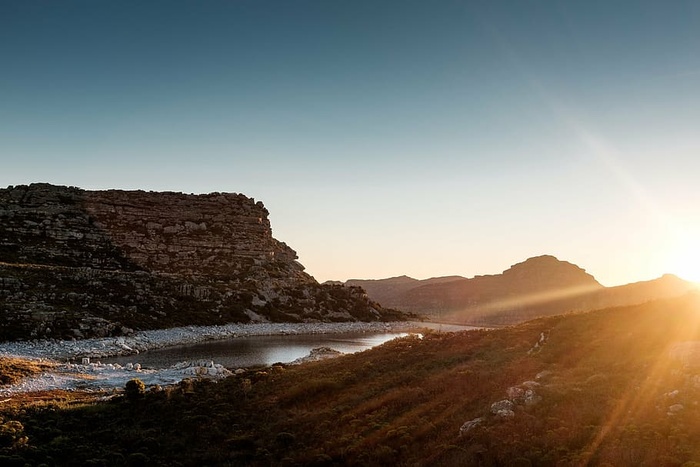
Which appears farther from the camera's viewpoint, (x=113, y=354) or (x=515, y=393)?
(x=113, y=354)

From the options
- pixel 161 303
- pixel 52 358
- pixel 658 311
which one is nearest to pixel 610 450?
pixel 658 311

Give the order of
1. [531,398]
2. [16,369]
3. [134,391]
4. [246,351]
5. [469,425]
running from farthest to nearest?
[246,351]
[16,369]
[134,391]
[531,398]
[469,425]

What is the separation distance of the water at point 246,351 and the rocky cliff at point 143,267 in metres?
13.3

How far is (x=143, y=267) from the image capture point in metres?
138

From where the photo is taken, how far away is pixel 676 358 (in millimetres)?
27031

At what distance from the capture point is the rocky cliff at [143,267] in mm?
81000

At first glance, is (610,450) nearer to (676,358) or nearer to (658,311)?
(676,358)

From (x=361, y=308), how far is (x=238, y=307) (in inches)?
1791

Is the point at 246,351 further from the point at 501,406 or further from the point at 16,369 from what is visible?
the point at 501,406

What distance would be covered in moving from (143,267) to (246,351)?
76.8 metres

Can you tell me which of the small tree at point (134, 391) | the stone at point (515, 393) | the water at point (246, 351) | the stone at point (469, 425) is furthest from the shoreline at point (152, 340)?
the stone at point (515, 393)

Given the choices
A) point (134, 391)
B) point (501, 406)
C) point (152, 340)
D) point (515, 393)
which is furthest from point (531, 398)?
point (152, 340)

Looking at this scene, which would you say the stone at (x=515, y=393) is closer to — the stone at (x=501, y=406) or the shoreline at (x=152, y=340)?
the stone at (x=501, y=406)

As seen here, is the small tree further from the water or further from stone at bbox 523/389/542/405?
the water
